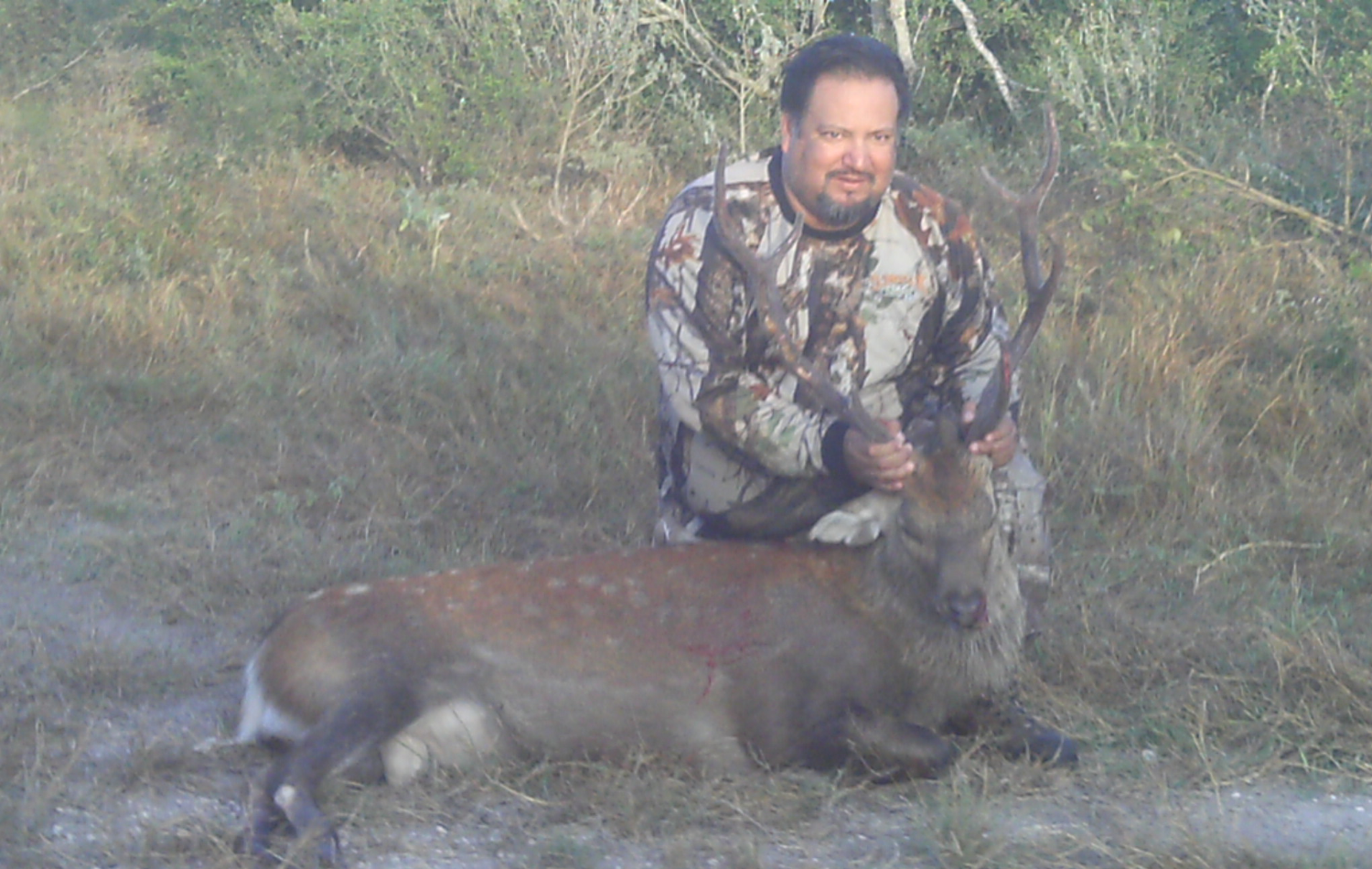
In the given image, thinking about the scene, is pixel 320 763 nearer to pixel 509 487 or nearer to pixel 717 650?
pixel 717 650

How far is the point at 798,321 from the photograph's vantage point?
5113 millimetres

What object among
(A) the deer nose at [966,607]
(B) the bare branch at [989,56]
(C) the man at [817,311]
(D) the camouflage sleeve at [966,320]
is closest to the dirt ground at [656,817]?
(A) the deer nose at [966,607]

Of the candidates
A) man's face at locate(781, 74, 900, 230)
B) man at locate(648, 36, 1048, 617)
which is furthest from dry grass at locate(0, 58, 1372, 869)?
man's face at locate(781, 74, 900, 230)

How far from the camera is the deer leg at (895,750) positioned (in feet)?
13.5

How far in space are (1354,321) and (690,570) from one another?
12.6 feet

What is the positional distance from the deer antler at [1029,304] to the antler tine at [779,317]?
276mm

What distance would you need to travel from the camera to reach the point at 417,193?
998 centimetres

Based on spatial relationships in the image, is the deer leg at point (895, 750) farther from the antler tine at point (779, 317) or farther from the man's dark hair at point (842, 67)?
the man's dark hair at point (842, 67)

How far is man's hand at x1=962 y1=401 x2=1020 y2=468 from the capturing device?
171 inches

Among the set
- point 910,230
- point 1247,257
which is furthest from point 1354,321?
point 910,230

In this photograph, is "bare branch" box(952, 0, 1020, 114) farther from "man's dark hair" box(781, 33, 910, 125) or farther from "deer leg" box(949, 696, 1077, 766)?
"deer leg" box(949, 696, 1077, 766)

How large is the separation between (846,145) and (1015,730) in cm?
180

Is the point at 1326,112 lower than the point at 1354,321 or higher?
higher

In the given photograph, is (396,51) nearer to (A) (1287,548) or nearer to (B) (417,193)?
(B) (417,193)
